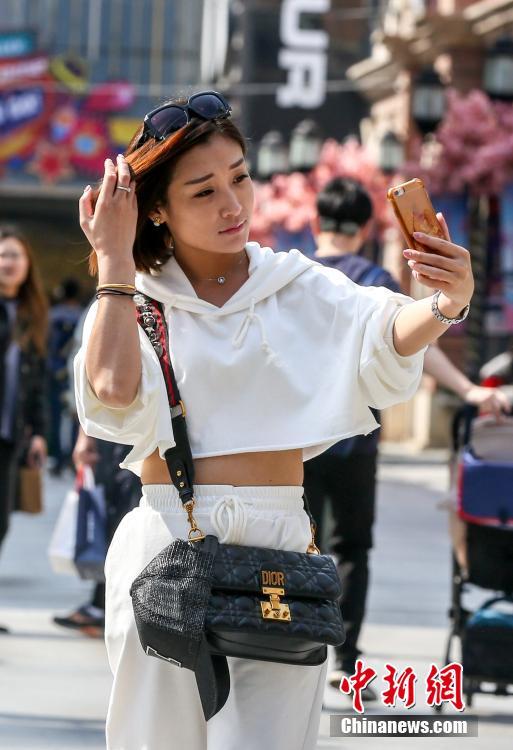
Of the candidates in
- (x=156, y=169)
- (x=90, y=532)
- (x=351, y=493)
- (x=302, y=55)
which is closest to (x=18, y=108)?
(x=302, y=55)

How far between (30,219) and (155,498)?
42.6 metres

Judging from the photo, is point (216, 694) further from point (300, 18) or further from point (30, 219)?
point (30, 219)

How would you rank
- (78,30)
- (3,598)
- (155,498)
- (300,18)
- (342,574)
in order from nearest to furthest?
(155,498) < (342,574) < (3,598) < (300,18) < (78,30)

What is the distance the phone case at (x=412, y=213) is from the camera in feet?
10.1

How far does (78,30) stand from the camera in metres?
51.8

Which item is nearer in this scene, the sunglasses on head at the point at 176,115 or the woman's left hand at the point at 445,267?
the woman's left hand at the point at 445,267

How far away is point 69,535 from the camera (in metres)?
7.30

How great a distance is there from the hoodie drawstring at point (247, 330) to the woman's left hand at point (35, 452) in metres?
4.71

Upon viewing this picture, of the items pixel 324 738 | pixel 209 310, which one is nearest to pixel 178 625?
pixel 209 310

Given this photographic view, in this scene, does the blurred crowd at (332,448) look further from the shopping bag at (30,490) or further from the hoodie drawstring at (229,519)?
the hoodie drawstring at (229,519)

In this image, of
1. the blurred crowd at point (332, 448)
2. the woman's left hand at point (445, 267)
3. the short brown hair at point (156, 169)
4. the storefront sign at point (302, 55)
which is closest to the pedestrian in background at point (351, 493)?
the blurred crowd at point (332, 448)

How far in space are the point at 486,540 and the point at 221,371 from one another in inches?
115

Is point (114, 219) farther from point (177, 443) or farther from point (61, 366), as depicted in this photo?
point (61, 366)

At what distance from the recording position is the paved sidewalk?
558 cm
